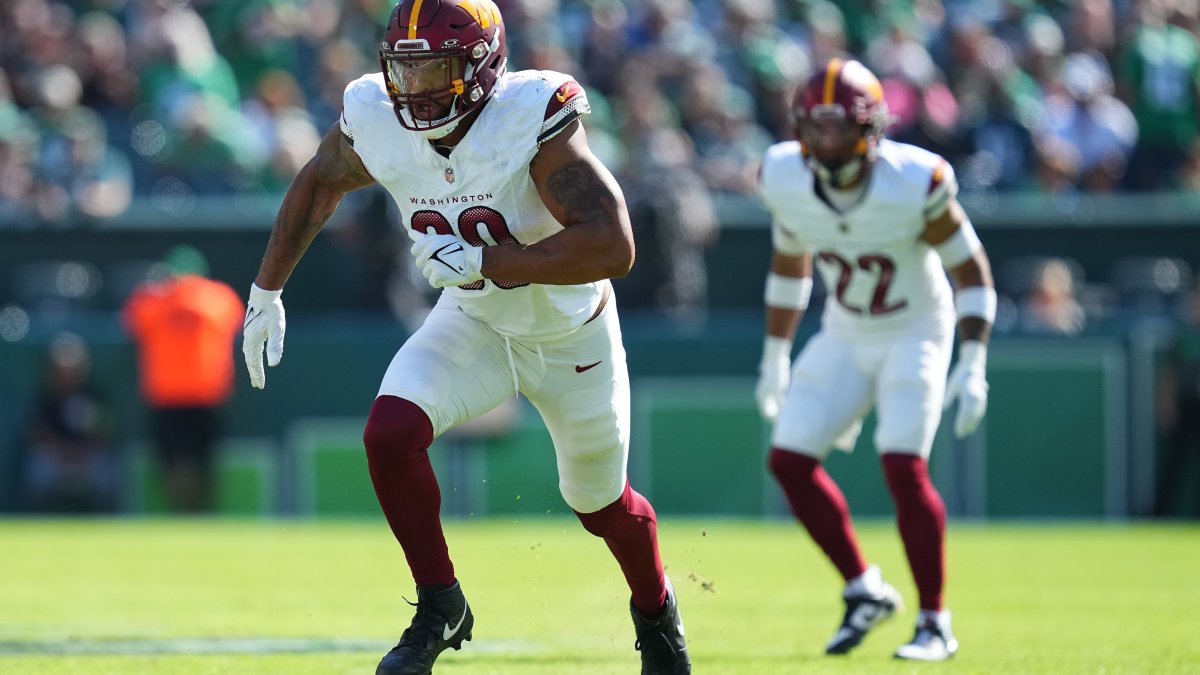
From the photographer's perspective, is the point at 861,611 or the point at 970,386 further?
the point at 970,386

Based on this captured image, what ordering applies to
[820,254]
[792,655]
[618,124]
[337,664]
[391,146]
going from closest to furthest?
[391,146]
[337,664]
[792,655]
[820,254]
[618,124]

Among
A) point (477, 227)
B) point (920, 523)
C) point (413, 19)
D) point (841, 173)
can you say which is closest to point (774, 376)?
point (841, 173)

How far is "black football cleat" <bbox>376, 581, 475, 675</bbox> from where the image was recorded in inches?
194

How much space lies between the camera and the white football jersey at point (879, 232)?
670cm

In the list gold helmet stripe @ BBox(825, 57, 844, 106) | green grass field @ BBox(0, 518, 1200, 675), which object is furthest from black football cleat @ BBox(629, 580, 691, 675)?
gold helmet stripe @ BBox(825, 57, 844, 106)

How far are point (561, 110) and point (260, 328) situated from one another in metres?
1.16

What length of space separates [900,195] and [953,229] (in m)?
0.24

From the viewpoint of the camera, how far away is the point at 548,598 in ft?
27.5

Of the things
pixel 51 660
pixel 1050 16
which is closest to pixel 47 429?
pixel 51 660

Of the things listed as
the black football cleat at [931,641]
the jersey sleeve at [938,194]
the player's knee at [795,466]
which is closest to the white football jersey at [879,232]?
the jersey sleeve at [938,194]

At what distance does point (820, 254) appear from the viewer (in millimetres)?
6992

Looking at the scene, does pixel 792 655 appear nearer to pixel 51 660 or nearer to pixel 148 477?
pixel 51 660

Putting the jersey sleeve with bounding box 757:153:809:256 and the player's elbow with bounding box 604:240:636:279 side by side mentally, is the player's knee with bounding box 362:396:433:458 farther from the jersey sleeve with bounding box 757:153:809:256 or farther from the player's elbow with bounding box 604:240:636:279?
the jersey sleeve with bounding box 757:153:809:256

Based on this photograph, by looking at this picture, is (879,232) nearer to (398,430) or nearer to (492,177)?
(492,177)
